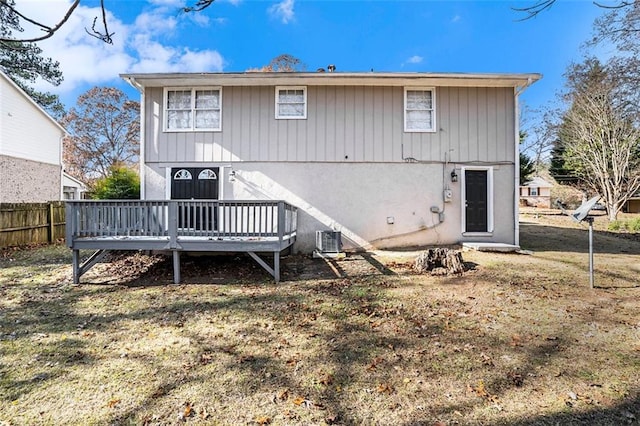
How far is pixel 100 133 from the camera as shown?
26516 mm

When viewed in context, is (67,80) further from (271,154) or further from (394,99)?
(394,99)

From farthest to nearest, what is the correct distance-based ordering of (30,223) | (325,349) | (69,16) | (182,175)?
(30,223), (182,175), (325,349), (69,16)

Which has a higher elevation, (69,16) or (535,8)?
(535,8)

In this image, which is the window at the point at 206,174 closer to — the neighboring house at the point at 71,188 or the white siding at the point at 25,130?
the white siding at the point at 25,130

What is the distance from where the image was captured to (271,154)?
29.2 feet

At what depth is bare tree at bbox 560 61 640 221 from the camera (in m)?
16.2

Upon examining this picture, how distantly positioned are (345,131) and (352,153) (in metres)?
0.63

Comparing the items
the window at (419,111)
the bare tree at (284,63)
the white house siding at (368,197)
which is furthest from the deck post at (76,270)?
the bare tree at (284,63)

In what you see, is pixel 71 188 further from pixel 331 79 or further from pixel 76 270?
pixel 331 79

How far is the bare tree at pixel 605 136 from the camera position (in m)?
16.2

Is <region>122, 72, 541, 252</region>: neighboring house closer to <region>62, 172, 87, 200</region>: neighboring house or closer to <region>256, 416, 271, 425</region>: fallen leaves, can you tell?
<region>256, 416, 271, 425</region>: fallen leaves

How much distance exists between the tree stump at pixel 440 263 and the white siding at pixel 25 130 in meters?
16.9

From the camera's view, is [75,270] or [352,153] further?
[352,153]

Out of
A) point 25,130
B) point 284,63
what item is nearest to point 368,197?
point 25,130
